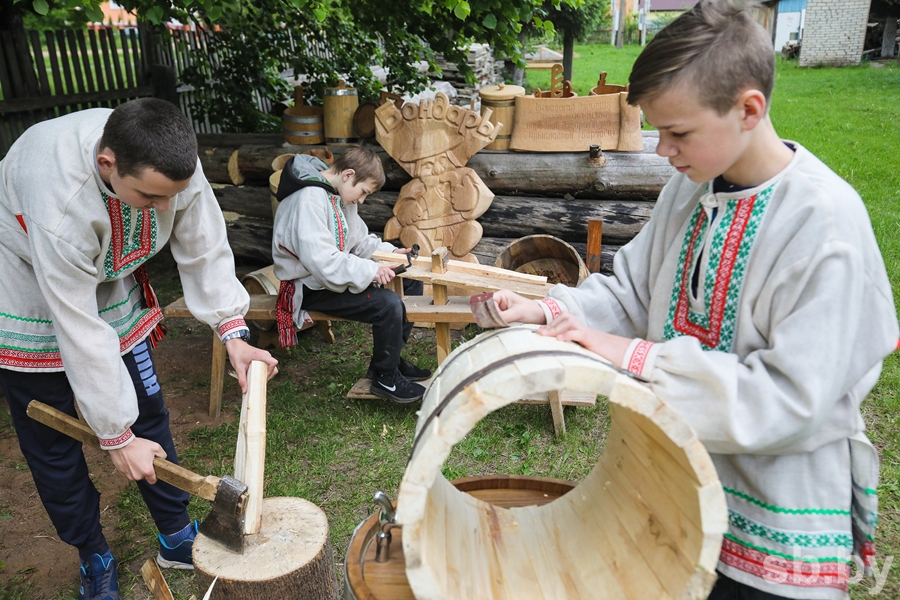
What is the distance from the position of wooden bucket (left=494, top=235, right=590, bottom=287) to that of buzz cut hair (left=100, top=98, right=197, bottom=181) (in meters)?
2.74

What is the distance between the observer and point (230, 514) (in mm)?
2092

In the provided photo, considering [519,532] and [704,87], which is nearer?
[704,87]

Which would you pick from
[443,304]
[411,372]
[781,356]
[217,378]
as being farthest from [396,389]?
[781,356]

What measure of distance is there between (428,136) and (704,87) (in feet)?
12.4

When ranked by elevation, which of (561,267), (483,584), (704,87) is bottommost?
(561,267)

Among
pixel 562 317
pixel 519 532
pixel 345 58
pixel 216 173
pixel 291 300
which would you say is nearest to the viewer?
pixel 562 317

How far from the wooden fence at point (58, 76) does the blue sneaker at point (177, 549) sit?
161 inches

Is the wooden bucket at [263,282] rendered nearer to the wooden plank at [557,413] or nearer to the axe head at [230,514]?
the wooden plank at [557,413]

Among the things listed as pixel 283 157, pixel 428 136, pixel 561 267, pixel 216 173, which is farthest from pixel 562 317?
pixel 216 173

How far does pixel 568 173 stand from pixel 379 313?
1966 mm

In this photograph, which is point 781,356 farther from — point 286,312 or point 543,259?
point 543,259

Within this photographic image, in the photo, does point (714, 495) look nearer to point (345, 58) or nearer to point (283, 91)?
point (345, 58)

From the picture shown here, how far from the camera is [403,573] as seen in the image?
154 cm

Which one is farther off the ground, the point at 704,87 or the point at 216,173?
the point at 704,87
